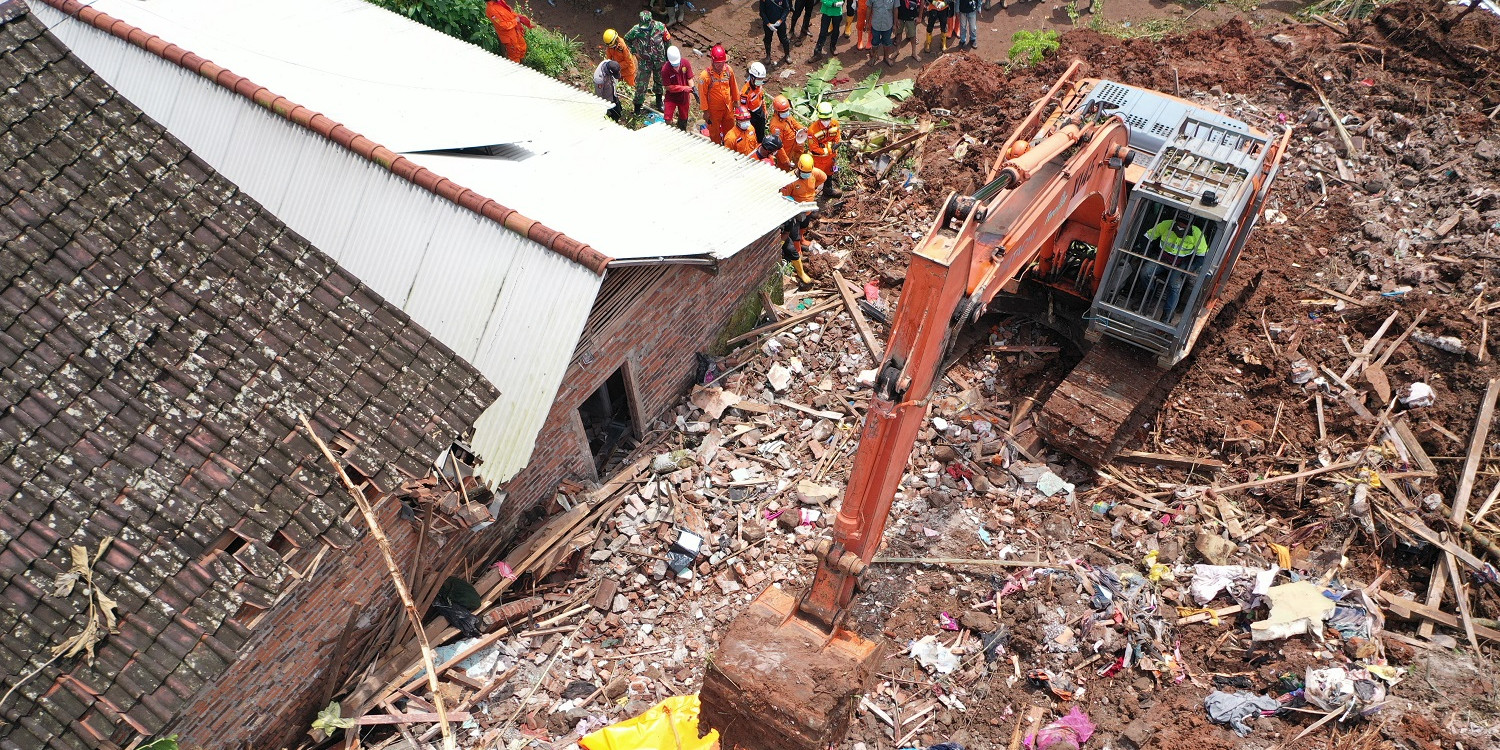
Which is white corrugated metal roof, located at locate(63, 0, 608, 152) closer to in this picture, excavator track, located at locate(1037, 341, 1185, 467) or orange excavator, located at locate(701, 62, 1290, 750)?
orange excavator, located at locate(701, 62, 1290, 750)

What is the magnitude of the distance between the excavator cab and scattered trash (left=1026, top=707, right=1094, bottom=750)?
4166 mm

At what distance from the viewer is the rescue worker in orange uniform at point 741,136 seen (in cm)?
1372

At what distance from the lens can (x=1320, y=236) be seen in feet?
44.0

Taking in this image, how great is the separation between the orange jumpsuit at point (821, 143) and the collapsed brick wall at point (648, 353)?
1.89m

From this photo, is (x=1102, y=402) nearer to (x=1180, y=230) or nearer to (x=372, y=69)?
(x=1180, y=230)

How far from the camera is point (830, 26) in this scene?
743 inches

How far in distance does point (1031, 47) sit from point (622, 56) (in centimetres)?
719

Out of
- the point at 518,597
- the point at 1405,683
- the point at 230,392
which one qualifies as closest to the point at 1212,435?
the point at 1405,683

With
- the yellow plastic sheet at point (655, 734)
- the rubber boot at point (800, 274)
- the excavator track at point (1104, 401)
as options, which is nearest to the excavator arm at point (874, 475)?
the yellow plastic sheet at point (655, 734)

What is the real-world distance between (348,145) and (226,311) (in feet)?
12.8

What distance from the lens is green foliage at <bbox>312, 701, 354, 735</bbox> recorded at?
8625 millimetres

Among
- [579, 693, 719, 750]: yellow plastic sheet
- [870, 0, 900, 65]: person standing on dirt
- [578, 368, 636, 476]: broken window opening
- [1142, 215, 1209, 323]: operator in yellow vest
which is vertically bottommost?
[579, 693, 719, 750]: yellow plastic sheet

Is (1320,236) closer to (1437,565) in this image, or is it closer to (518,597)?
(1437,565)

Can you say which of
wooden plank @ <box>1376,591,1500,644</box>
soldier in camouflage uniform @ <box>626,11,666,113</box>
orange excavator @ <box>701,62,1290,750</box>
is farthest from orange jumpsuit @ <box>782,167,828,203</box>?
wooden plank @ <box>1376,591,1500,644</box>
